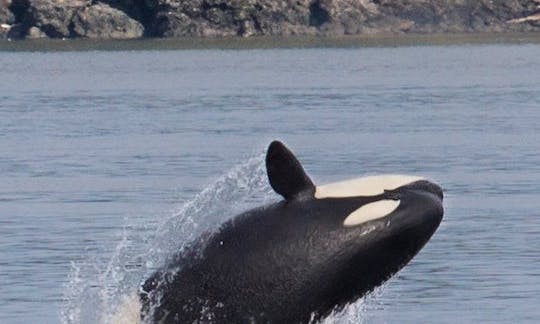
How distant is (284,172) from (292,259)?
1.69 feet

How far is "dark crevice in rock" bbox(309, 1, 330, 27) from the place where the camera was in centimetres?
11575

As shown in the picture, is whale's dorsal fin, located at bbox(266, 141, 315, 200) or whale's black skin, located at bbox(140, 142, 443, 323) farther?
whale's dorsal fin, located at bbox(266, 141, 315, 200)

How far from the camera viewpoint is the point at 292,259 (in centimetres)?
1041

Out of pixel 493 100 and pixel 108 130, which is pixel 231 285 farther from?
pixel 493 100

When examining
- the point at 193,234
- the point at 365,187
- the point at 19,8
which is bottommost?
the point at 19,8

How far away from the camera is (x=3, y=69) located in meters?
85.3

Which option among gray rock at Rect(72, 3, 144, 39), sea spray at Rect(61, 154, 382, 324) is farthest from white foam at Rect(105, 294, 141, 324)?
gray rock at Rect(72, 3, 144, 39)

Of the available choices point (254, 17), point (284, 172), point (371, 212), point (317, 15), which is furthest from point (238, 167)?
point (317, 15)

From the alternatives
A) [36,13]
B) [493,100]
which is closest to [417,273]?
[493,100]

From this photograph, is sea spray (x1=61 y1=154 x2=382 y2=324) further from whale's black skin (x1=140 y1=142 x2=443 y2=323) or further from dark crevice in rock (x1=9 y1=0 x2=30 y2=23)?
dark crevice in rock (x1=9 y1=0 x2=30 y2=23)

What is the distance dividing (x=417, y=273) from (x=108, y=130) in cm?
2113

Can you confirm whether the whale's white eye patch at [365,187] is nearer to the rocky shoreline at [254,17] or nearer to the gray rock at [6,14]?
the rocky shoreline at [254,17]

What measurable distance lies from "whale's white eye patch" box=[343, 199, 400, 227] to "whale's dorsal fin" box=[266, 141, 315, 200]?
1.24 ft

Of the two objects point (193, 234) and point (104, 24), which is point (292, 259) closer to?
point (193, 234)
